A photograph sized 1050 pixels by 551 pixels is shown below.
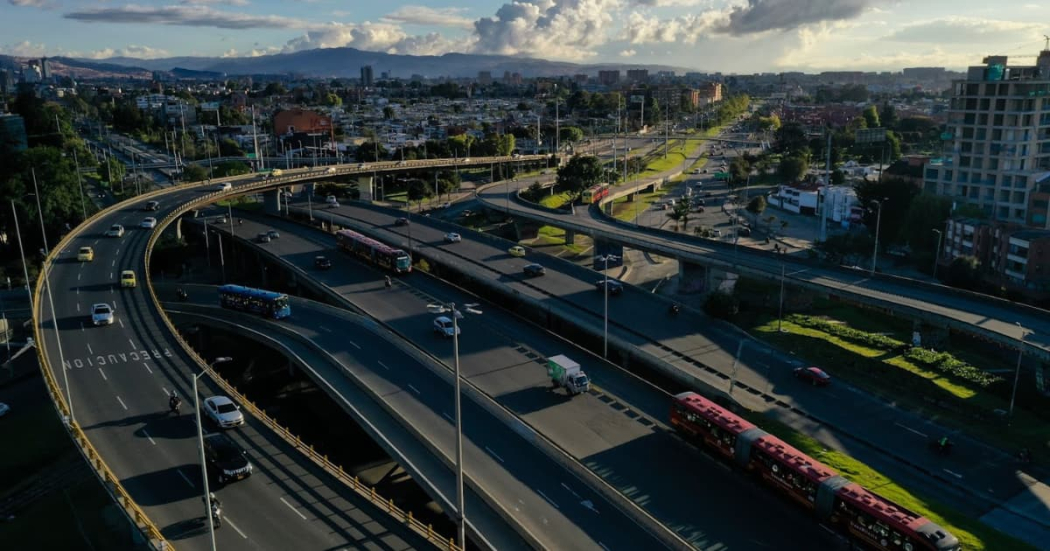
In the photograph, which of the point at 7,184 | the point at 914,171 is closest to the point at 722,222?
the point at 914,171

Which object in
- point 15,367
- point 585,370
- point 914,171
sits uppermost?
point 914,171

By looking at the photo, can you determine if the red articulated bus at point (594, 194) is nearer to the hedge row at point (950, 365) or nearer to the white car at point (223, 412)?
the hedge row at point (950, 365)

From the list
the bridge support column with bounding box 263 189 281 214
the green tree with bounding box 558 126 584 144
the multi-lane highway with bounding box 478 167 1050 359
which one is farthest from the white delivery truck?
the green tree with bounding box 558 126 584 144

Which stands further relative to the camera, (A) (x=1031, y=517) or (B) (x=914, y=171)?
(B) (x=914, y=171)

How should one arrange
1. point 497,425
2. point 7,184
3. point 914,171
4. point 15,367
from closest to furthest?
1. point 497,425
2. point 15,367
3. point 7,184
4. point 914,171

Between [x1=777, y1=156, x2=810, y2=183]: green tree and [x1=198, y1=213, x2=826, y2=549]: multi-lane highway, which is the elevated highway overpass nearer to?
[x1=198, y1=213, x2=826, y2=549]: multi-lane highway

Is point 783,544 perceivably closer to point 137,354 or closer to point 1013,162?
point 137,354

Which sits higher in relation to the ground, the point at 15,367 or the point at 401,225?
the point at 401,225

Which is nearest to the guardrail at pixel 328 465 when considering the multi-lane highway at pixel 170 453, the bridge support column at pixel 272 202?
the multi-lane highway at pixel 170 453
